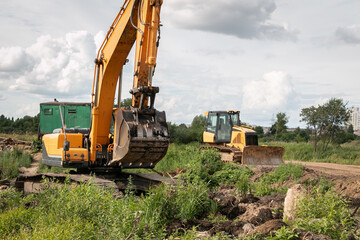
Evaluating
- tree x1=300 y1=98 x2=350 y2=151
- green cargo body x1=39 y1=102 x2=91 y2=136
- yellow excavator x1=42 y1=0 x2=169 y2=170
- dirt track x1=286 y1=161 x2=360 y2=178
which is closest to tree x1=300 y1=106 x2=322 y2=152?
tree x1=300 y1=98 x2=350 y2=151

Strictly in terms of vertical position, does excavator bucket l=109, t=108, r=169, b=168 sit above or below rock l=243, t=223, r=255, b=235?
Answer: above

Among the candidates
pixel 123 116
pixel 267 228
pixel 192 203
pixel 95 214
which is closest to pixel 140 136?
pixel 123 116

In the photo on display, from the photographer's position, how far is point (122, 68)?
10016 millimetres

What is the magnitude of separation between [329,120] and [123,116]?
23.4m

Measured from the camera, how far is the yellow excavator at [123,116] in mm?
8320

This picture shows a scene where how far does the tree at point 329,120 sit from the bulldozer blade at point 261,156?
1176 cm

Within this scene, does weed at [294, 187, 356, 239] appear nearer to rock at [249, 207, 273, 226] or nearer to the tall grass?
rock at [249, 207, 273, 226]

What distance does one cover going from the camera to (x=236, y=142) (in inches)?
747

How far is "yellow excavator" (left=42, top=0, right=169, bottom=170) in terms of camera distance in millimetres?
8320

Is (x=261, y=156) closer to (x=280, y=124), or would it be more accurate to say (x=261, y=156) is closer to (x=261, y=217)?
(x=261, y=217)

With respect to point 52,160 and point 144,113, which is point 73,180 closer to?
point 52,160

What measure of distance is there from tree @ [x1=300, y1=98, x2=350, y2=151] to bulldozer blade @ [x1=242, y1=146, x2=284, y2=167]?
11755 mm

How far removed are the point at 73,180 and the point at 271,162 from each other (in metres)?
10.1

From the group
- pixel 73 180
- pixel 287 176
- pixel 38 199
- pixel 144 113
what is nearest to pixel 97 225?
pixel 38 199
